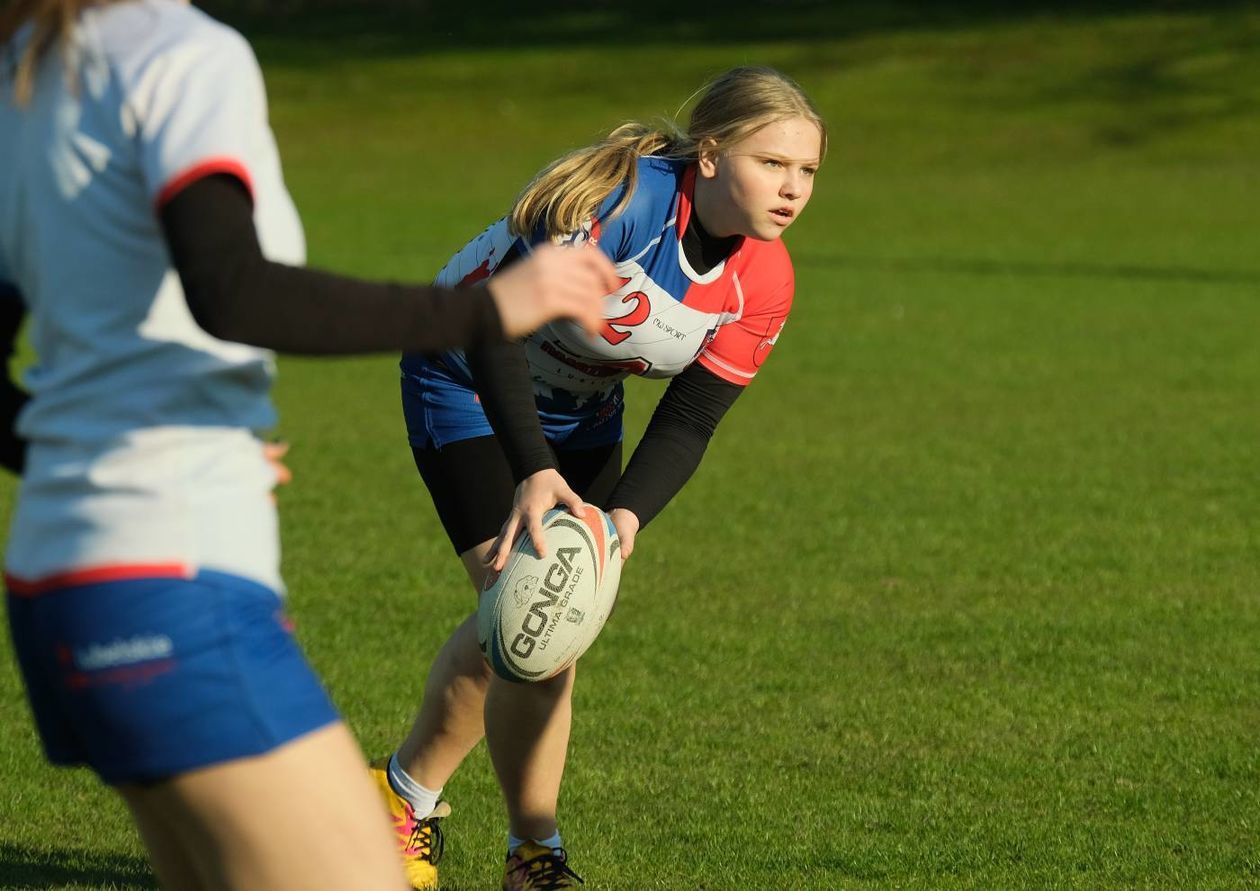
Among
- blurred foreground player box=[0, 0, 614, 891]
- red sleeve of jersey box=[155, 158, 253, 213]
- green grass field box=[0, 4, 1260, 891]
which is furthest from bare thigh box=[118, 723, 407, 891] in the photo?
green grass field box=[0, 4, 1260, 891]

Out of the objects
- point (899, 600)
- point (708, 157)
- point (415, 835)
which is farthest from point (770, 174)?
point (899, 600)

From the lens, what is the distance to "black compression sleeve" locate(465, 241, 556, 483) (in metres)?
4.08

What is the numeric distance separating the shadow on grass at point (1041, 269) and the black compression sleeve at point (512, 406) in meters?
15.2

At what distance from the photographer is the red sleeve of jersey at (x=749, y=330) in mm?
4633

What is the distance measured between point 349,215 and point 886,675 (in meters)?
18.7

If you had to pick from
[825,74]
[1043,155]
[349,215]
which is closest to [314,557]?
[349,215]

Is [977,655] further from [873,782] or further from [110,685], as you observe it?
[110,685]

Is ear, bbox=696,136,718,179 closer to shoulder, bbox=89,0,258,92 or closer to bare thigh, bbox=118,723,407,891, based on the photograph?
shoulder, bbox=89,0,258,92

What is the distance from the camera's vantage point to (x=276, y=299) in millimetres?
2238

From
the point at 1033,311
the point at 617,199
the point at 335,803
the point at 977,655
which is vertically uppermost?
the point at 335,803

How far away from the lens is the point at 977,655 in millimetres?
6711

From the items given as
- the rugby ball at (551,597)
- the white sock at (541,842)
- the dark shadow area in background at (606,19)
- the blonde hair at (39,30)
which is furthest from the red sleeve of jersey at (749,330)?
the dark shadow area in background at (606,19)

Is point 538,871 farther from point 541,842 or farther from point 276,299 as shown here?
point 276,299

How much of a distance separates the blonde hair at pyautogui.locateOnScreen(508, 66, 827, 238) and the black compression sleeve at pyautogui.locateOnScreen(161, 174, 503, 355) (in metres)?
1.98
